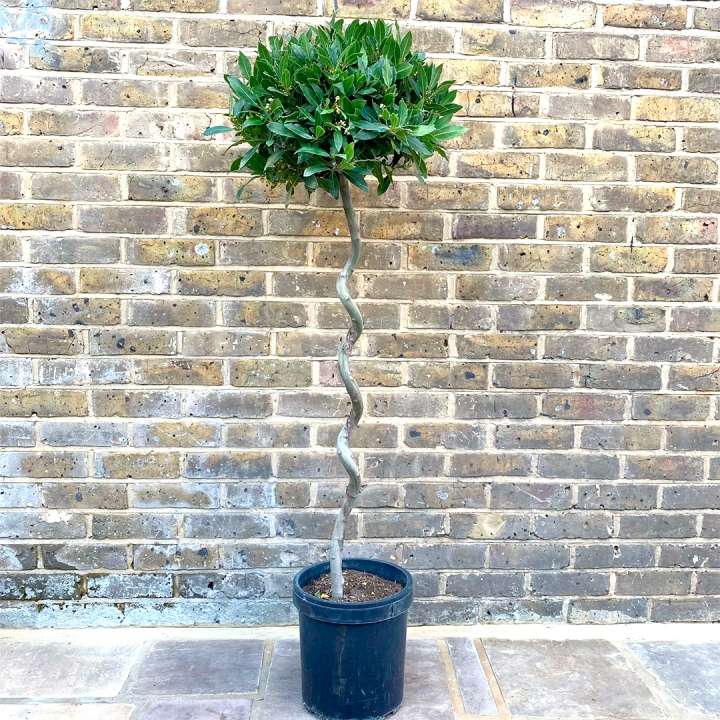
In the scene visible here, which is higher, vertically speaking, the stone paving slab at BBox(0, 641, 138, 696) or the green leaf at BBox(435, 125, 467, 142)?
the green leaf at BBox(435, 125, 467, 142)

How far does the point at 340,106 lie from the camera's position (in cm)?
189

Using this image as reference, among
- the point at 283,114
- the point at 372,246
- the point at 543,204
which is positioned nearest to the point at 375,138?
the point at 283,114

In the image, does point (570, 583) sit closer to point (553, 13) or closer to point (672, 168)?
point (672, 168)

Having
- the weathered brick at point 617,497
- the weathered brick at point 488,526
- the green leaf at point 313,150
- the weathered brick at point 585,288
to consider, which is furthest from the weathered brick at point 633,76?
the weathered brick at point 488,526

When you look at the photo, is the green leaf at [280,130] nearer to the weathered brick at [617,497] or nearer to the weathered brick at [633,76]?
the weathered brick at [633,76]

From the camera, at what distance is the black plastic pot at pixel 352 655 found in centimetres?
210

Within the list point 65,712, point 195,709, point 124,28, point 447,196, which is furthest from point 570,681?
point 124,28

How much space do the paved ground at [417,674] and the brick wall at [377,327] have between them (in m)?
0.10

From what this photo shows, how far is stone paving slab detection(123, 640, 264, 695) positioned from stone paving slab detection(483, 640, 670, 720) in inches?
32.3

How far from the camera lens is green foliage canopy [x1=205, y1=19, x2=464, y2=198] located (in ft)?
6.23

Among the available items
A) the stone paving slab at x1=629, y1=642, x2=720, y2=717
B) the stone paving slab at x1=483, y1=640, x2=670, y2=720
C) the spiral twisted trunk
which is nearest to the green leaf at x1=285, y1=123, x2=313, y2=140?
the spiral twisted trunk

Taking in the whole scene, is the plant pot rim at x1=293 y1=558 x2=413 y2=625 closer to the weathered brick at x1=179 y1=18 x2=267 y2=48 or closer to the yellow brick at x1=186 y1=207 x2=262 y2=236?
the yellow brick at x1=186 y1=207 x2=262 y2=236

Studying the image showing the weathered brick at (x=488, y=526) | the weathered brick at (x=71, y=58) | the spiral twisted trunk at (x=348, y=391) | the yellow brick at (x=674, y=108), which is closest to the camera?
the spiral twisted trunk at (x=348, y=391)

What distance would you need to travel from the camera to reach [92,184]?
2.53m
